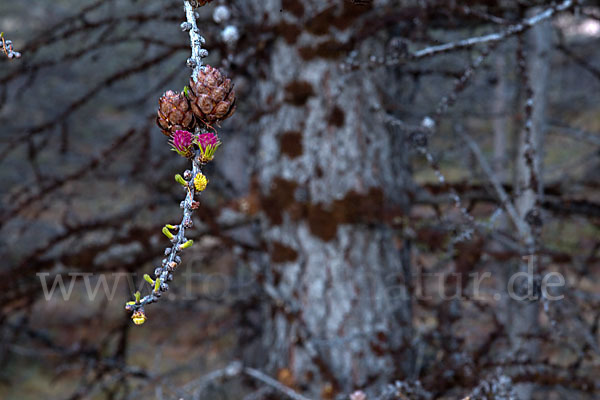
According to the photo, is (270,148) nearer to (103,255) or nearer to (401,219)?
(401,219)

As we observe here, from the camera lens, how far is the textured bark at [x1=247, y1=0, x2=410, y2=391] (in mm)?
2512

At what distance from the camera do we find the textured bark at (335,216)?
2.51 m

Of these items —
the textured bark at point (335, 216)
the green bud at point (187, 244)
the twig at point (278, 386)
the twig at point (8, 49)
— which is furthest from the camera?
the textured bark at point (335, 216)

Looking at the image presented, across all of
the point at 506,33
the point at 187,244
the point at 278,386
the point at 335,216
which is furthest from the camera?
the point at 335,216

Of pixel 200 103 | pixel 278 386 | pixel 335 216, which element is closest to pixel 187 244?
pixel 200 103

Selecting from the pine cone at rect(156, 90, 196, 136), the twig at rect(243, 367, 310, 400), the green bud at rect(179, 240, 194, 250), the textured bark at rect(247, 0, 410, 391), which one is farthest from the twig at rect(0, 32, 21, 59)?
the textured bark at rect(247, 0, 410, 391)

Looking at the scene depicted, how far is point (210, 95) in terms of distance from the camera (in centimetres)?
64

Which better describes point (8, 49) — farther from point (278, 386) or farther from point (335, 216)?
point (335, 216)

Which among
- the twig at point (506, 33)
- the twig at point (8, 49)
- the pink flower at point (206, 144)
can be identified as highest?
the twig at point (506, 33)

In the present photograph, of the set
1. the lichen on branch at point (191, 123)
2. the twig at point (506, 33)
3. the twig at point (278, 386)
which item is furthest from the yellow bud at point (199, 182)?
the twig at point (506, 33)

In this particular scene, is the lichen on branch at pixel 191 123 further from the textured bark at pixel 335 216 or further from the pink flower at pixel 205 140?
the textured bark at pixel 335 216

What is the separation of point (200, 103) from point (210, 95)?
2 centimetres

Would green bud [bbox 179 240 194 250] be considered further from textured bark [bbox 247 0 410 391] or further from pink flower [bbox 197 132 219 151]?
textured bark [bbox 247 0 410 391]

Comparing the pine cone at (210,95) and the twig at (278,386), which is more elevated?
the pine cone at (210,95)
